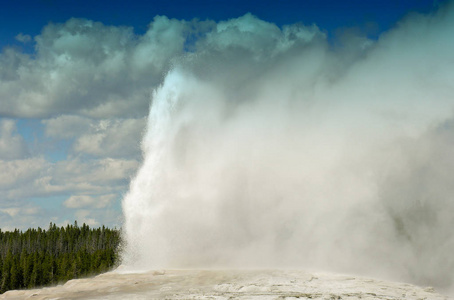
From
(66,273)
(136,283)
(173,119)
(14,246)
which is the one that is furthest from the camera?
(14,246)

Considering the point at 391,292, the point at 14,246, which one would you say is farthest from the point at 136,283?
the point at 14,246

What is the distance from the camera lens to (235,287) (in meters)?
24.2

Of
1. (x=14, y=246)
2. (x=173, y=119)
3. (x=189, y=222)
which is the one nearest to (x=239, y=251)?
(x=189, y=222)

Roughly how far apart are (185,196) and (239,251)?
7045 mm

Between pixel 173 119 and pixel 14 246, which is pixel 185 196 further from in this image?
pixel 14 246

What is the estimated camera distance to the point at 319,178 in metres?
44.2

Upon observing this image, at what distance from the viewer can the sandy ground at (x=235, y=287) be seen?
22.4m

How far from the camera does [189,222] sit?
3903cm

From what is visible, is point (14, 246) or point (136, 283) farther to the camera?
point (14, 246)

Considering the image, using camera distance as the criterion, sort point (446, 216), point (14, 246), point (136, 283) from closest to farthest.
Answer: point (136, 283) → point (446, 216) → point (14, 246)

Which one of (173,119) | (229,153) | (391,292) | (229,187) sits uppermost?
(173,119)

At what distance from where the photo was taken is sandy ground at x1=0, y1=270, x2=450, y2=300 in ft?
73.5

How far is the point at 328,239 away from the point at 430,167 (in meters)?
25.2

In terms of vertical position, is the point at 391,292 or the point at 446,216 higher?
the point at 446,216
